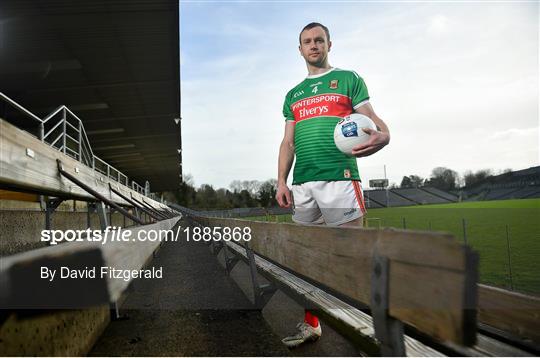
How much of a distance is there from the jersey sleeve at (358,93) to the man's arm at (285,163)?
0.48m

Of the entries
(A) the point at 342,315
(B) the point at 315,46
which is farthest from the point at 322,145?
(A) the point at 342,315

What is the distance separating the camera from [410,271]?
1.00 m

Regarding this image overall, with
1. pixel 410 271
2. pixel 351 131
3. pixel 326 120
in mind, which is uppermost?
pixel 326 120

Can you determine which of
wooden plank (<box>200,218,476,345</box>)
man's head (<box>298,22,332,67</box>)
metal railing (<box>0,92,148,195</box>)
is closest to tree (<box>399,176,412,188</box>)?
metal railing (<box>0,92,148,195</box>)

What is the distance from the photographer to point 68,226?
758 cm

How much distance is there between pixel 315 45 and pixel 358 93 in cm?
48

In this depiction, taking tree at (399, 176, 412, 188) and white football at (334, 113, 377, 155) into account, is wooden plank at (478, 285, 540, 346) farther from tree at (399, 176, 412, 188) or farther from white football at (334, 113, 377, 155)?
tree at (399, 176, 412, 188)

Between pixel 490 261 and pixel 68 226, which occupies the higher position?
pixel 68 226

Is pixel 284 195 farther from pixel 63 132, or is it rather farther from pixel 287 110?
pixel 63 132

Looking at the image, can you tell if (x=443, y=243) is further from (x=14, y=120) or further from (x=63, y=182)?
(x=14, y=120)

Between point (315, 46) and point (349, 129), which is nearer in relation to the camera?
point (349, 129)

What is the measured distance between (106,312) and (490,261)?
9581 mm

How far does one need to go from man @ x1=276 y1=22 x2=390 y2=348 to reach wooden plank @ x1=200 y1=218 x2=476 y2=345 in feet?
2.95

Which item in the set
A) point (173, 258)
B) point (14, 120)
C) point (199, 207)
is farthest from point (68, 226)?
point (199, 207)
